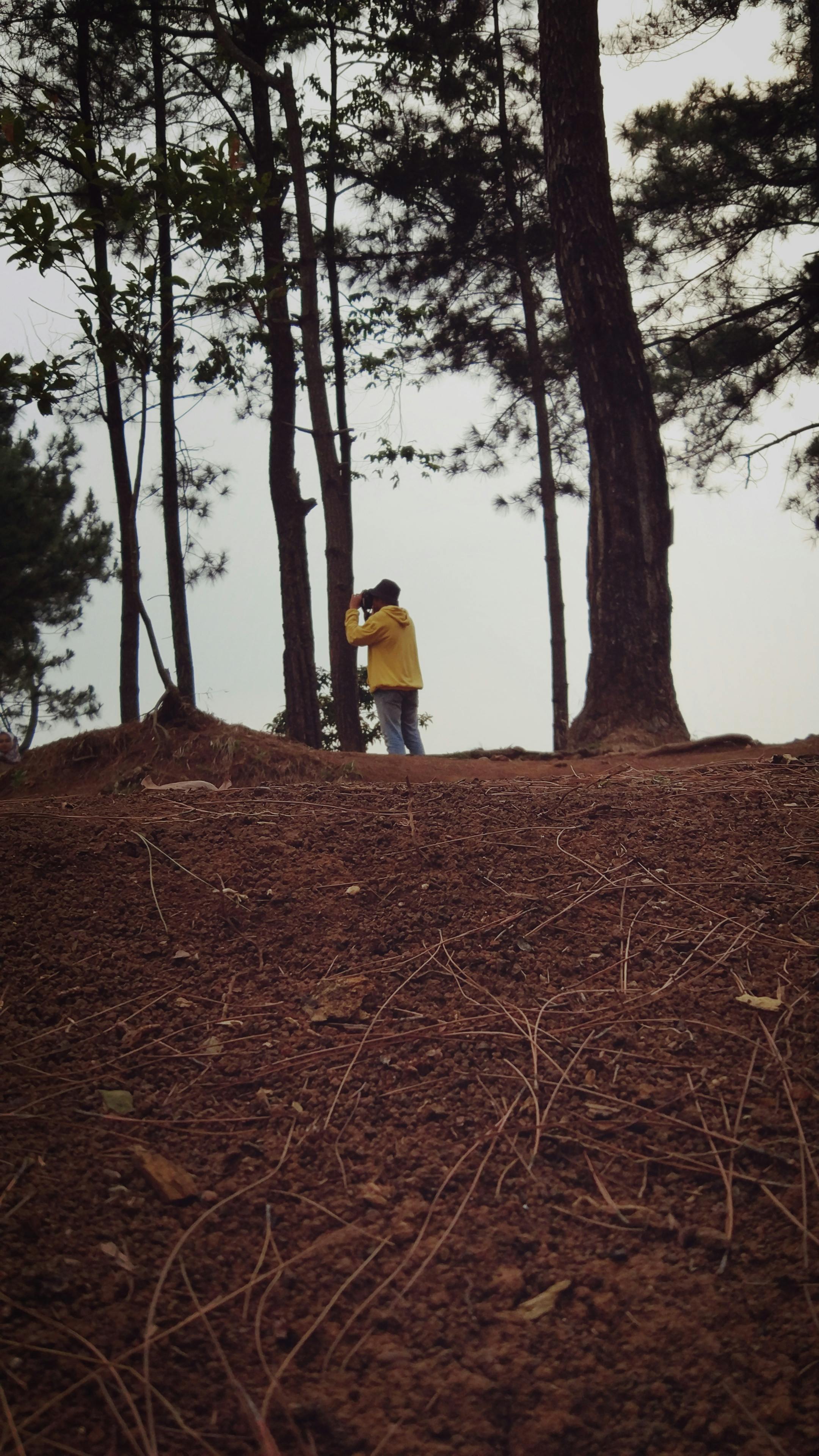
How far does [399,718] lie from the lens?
7.89 m

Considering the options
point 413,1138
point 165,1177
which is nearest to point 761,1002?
point 413,1138

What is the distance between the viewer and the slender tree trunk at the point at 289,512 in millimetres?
9242

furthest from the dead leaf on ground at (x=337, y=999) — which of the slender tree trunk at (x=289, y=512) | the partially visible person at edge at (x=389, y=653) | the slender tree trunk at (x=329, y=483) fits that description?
the slender tree trunk at (x=329, y=483)

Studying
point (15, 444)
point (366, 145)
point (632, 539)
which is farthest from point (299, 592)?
point (15, 444)

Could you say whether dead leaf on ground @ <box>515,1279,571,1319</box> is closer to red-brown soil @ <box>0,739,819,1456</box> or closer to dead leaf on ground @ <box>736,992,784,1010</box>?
red-brown soil @ <box>0,739,819,1456</box>

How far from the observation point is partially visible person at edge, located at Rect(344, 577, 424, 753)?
25.1 ft

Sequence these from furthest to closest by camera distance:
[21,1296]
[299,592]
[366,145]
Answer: [366,145]
[299,592]
[21,1296]

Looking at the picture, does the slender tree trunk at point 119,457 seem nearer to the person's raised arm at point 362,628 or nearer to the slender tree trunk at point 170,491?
the slender tree trunk at point 170,491

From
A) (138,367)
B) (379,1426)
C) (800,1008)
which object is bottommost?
(379,1426)

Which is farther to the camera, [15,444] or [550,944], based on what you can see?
[15,444]

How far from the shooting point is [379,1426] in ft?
4.42

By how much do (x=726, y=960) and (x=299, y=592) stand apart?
7485mm

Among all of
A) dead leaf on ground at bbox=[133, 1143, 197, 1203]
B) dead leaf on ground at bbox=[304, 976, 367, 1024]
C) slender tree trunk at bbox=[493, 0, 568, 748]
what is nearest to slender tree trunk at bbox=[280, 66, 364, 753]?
slender tree trunk at bbox=[493, 0, 568, 748]

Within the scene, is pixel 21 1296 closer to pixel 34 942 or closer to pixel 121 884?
pixel 34 942
